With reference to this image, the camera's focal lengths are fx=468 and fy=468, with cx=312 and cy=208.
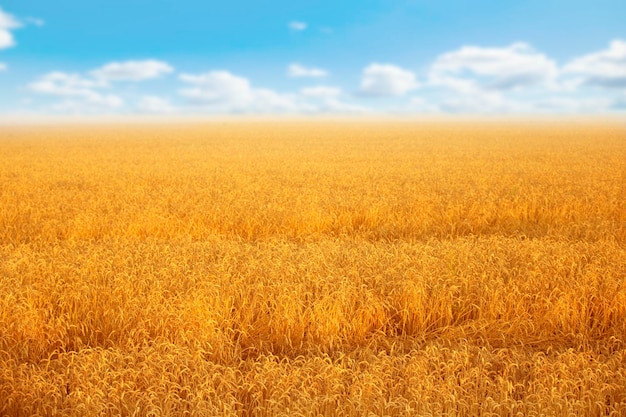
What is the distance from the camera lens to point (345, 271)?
269 inches

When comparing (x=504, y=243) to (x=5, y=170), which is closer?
(x=504, y=243)

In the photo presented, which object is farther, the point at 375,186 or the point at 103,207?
the point at 375,186

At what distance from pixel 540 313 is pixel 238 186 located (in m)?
11.4

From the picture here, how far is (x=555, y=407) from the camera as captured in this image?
378 cm

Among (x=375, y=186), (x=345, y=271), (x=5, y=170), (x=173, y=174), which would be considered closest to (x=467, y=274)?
(x=345, y=271)

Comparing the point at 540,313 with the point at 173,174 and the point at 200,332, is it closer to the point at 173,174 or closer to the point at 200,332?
the point at 200,332

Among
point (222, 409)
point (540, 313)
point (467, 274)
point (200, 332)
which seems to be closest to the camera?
point (222, 409)

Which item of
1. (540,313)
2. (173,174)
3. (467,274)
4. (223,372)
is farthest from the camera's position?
(173,174)

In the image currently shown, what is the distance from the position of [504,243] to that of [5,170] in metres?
21.3

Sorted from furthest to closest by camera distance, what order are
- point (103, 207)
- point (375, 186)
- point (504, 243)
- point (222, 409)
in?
point (375, 186)
point (103, 207)
point (504, 243)
point (222, 409)

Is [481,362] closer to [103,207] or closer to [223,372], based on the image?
[223,372]

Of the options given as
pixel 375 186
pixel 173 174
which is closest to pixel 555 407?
pixel 375 186

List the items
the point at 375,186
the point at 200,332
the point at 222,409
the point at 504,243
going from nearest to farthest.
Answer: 1. the point at 222,409
2. the point at 200,332
3. the point at 504,243
4. the point at 375,186

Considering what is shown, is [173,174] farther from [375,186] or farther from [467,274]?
[467,274]
